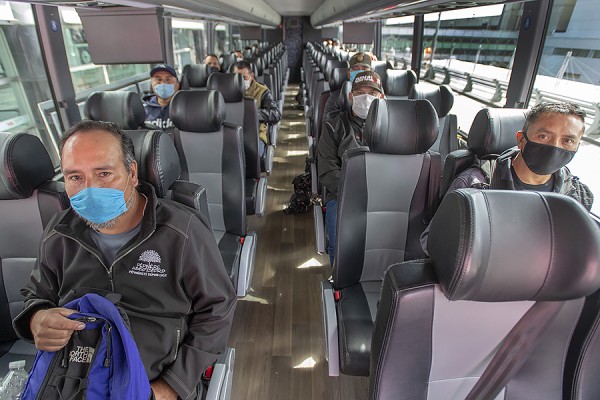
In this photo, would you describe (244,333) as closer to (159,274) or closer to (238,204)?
(238,204)

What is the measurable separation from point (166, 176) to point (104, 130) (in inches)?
14.2

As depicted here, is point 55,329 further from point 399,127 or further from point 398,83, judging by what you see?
point 398,83

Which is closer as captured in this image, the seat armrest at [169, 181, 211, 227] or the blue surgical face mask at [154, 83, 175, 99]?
the seat armrest at [169, 181, 211, 227]

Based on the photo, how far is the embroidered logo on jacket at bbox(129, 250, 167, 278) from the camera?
134 centimetres

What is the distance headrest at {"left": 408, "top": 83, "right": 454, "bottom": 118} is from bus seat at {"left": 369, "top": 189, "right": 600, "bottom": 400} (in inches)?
117

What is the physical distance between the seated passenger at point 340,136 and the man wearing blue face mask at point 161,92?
4.81ft

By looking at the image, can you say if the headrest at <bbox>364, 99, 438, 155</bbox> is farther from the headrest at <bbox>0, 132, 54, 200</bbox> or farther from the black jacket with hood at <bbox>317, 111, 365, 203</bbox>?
the headrest at <bbox>0, 132, 54, 200</bbox>

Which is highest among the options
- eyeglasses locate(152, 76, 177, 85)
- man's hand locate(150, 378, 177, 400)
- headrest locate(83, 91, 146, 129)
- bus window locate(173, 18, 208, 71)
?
bus window locate(173, 18, 208, 71)

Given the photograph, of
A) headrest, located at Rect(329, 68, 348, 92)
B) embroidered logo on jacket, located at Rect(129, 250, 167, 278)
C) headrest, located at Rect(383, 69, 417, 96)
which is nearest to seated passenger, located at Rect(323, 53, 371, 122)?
headrest, located at Rect(329, 68, 348, 92)

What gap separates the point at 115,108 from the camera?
2.45 metres

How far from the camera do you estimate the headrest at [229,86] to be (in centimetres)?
375

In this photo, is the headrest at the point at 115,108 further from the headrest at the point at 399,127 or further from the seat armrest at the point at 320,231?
the headrest at the point at 399,127

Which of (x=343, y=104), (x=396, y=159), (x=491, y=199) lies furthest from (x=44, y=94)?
(x=491, y=199)

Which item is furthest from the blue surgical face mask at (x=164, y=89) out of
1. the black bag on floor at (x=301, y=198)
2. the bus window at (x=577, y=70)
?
the bus window at (x=577, y=70)
